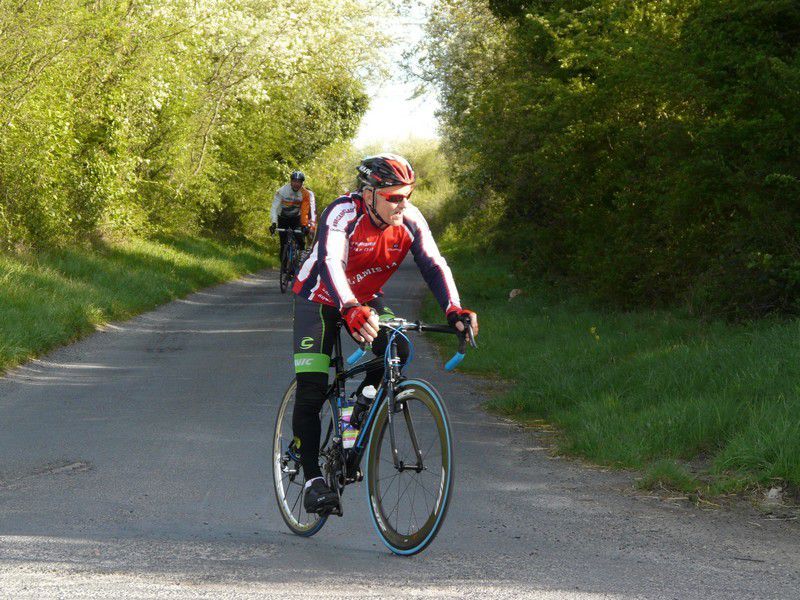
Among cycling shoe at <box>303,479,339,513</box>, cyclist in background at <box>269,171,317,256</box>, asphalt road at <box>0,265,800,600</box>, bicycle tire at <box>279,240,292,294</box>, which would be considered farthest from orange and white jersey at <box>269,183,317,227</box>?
cycling shoe at <box>303,479,339,513</box>

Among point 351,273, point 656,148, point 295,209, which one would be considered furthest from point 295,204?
point 351,273

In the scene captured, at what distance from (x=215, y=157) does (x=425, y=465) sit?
2848cm

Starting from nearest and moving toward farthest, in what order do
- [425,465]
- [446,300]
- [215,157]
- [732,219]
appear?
[425,465] < [446,300] < [732,219] < [215,157]

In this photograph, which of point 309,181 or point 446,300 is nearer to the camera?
point 446,300

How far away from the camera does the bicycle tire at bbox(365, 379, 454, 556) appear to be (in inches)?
192

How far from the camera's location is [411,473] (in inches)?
202

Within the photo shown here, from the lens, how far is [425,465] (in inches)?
198

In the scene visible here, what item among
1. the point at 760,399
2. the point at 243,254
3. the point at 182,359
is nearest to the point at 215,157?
the point at 243,254

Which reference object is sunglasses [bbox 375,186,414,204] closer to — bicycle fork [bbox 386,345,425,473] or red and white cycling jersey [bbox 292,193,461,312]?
red and white cycling jersey [bbox 292,193,461,312]

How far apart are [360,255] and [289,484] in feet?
4.62

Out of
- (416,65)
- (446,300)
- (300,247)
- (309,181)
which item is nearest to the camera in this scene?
(446,300)

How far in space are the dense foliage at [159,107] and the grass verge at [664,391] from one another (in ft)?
27.3

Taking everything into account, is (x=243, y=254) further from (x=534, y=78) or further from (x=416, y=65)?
(x=534, y=78)

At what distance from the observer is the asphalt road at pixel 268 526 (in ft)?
15.5
